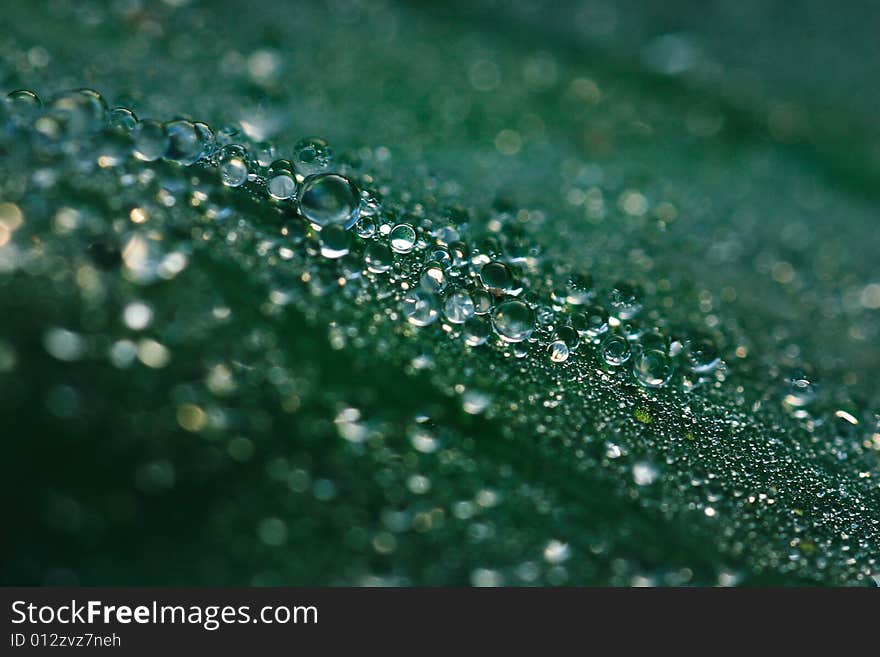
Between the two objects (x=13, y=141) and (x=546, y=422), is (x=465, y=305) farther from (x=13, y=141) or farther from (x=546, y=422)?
(x=13, y=141)

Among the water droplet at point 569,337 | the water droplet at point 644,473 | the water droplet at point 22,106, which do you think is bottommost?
the water droplet at point 644,473

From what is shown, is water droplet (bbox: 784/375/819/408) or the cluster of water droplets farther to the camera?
water droplet (bbox: 784/375/819/408)

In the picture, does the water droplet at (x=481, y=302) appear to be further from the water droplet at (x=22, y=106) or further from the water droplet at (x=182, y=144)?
the water droplet at (x=22, y=106)

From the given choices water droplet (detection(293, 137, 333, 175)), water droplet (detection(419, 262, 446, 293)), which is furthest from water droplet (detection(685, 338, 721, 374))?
water droplet (detection(293, 137, 333, 175))

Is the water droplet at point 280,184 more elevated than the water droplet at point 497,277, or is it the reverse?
the water droplet at point 280,184

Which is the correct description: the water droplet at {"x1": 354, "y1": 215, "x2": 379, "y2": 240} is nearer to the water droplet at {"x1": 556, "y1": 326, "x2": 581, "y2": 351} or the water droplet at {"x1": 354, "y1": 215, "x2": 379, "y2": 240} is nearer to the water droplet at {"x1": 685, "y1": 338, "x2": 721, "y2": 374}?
the water droplet at {"x1": 556, "y1": 326, "x2": 581, "y2": 351}

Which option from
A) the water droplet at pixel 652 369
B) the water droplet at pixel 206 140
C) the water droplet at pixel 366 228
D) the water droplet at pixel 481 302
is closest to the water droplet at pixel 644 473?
the water droplet at pixel 652 369

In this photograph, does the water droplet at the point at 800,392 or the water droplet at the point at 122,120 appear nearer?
the water droplet at the point at 122,120

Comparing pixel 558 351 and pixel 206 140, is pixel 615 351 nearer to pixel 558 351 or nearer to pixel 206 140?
pixel 558 351
